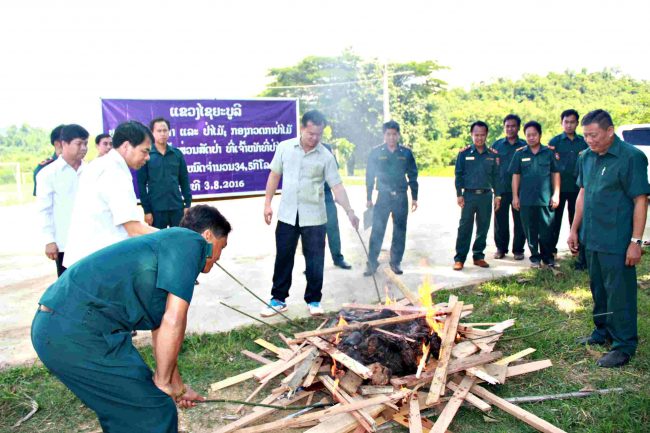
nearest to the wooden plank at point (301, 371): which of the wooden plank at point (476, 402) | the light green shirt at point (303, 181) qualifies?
the wooden plank at point (476, 402)

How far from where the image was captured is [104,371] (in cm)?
225

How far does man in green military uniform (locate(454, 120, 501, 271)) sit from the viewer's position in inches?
274

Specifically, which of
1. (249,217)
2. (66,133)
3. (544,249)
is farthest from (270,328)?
(249,217)

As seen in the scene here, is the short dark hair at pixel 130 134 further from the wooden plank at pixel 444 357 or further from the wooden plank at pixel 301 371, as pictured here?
the wooden plank at pixel 444 357

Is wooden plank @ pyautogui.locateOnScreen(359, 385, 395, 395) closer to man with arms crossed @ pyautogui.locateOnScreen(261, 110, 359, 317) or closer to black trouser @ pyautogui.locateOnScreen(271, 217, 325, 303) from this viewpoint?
man with arms crossed @ pyautogui.locateOnScreen(261, 110, 359, 317)

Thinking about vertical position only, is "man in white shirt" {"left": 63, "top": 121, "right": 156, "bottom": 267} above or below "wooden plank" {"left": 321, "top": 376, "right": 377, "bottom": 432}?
above

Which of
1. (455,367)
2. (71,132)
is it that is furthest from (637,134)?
(71,132)

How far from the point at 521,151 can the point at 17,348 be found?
636cm

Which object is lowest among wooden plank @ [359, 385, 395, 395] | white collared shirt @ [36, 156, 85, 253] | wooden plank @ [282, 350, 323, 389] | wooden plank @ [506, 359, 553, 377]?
wooden plank @ [506, 359, 553, 377]

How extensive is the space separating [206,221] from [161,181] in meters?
3.73

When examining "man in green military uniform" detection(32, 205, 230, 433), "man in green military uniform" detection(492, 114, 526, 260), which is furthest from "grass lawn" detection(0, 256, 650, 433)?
"man in green military uniform" detection(492, 114, 526, 260)

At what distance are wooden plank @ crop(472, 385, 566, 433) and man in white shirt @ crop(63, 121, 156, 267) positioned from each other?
260 cm

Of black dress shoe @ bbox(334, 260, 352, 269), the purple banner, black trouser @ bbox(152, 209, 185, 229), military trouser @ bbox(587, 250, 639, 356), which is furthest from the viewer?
the purple banner

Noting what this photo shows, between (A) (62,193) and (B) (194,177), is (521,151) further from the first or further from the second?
(A) (62,193)
